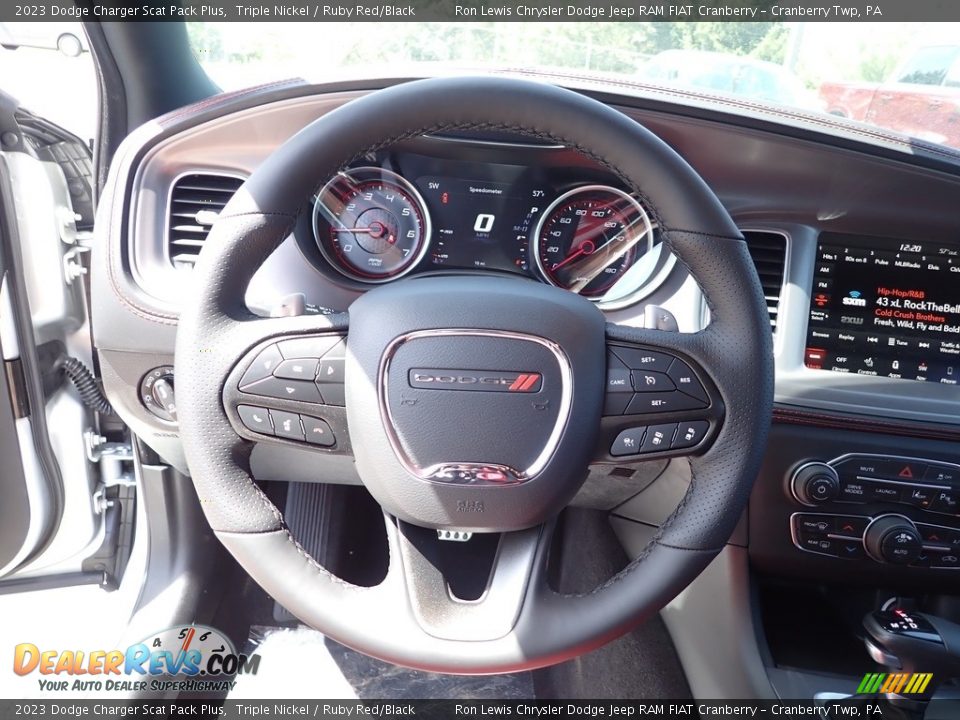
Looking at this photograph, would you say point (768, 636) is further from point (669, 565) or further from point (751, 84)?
point (751, 84)

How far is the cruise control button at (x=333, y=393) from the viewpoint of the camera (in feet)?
3.07

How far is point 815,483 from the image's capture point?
4.28 ft

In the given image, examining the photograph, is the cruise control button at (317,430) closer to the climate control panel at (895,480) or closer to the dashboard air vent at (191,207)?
the dashboard air vent at (191,207)

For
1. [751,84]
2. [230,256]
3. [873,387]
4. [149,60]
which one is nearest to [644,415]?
[230,256]

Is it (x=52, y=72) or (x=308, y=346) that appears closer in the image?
(x=308, y=346)

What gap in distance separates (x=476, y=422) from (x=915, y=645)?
0.82 meters

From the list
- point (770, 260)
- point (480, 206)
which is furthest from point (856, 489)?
point (480, 206)

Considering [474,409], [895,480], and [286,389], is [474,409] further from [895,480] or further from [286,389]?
[895,480]

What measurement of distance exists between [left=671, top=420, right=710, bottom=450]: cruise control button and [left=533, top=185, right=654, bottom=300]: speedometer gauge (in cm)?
53

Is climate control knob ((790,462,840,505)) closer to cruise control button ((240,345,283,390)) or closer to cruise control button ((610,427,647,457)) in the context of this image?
cruise control button ((610,427,647,457))

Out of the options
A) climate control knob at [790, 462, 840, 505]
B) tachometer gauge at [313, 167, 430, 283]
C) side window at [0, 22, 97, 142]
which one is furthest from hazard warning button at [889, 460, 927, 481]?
side window at [0, 22, 97, 142]

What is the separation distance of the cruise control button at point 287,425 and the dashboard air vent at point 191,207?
62 centimetres
